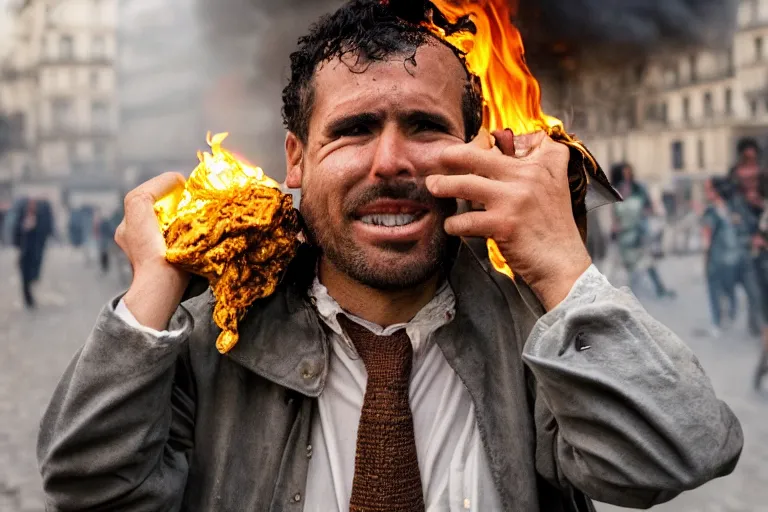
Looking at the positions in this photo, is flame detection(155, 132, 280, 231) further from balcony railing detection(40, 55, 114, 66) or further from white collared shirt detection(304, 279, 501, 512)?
balcony railing detection(40, 55, 114, 66)

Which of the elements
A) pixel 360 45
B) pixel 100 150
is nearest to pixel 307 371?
pixel 360 45

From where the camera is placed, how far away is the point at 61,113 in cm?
686

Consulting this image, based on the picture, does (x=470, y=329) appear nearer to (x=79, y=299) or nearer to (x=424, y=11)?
(x=424, y=11)

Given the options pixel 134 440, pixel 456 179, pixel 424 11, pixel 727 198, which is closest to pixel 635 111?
pixel 727 198

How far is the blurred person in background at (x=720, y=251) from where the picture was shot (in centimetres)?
654

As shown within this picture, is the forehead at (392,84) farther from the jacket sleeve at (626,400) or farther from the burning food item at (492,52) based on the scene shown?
the jacket sleeve at (626,400)

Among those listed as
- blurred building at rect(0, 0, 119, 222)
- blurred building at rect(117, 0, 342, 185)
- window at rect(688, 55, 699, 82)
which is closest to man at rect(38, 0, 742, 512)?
blurred building at rect(117, 0, 342, 185)

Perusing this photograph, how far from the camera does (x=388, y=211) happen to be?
1.64 metres

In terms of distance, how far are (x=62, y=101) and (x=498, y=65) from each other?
616cm

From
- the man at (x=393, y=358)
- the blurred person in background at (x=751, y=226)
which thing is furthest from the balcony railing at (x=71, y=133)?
the blurred person in background at (x=751, y=226)

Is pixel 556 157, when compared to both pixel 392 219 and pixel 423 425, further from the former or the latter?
pixel 423 425

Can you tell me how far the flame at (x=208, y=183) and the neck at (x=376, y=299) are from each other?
32 centimetres

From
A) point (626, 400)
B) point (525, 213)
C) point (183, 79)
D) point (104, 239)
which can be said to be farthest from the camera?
point (104, 239)

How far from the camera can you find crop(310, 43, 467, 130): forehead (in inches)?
65.7
